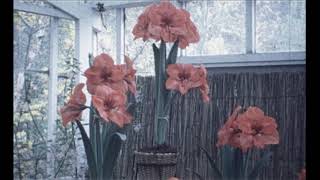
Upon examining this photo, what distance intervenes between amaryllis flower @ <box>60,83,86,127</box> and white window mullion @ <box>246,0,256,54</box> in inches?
15.1

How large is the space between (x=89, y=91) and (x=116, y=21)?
13 centimetres

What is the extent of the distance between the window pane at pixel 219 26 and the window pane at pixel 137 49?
0.15 meters

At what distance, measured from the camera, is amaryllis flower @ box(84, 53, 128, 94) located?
50 centimetres

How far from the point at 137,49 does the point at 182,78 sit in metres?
0.11

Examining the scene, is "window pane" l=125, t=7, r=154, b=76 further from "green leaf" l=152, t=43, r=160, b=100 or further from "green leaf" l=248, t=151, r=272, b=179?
"green leaf" l=248, t=151, r=272, b=179

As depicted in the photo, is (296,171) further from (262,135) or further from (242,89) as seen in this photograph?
(242,89)

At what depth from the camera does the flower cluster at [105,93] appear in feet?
1.63

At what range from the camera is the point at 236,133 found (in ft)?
1.68

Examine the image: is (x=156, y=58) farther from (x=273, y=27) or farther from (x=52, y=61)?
(x=273, y=27)

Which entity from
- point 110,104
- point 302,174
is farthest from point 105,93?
point 302,174

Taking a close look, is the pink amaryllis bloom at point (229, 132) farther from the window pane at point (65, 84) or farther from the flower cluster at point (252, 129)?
the window pane at point (65, 84)

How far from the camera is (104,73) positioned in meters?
0.51

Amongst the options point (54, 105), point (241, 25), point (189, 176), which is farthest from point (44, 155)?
point (241, 25)

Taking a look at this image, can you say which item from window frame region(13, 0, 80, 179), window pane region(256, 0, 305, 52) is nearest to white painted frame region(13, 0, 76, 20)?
window frame region(13, 0, 80, 179)
